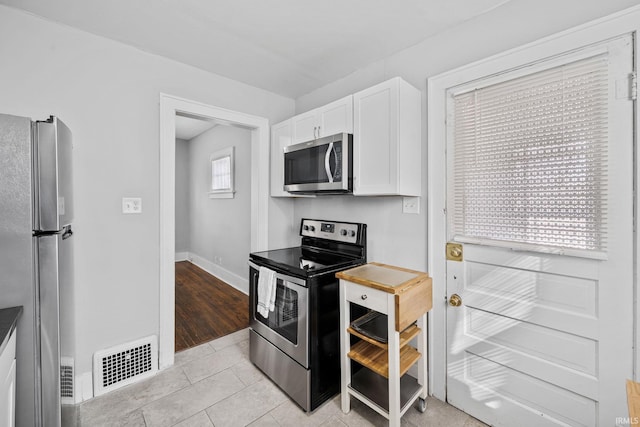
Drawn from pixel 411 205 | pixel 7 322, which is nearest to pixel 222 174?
pixel 411 205

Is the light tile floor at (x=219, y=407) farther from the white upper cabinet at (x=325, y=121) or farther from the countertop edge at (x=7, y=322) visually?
the white upper cabinet at (x=325, y=121)

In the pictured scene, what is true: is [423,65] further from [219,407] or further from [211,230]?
[211,230]

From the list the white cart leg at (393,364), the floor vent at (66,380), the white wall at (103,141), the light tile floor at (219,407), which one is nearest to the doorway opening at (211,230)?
the light tile floor at (219,407)

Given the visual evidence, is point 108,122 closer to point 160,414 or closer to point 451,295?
point 160,414

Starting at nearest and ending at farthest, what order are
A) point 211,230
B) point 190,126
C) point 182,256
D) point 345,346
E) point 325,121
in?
point 345,346 < point 325,121 < point 190,126 < point 211,230 < point 182,256

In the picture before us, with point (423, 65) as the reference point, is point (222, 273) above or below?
below

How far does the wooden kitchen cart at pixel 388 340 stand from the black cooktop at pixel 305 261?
0.60 ft

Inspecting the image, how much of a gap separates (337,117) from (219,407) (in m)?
2.17

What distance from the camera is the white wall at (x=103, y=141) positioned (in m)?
1.72

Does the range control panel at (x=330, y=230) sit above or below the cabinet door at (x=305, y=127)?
below

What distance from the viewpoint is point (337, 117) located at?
2.12 metres

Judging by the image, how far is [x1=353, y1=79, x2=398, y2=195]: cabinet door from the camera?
5.82 feet

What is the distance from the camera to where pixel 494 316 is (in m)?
1.62

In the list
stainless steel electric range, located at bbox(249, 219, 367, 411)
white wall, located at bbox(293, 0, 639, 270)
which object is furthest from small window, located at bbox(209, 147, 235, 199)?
stainless steel electric range, located at bbox(249, 219, 367, 411)
